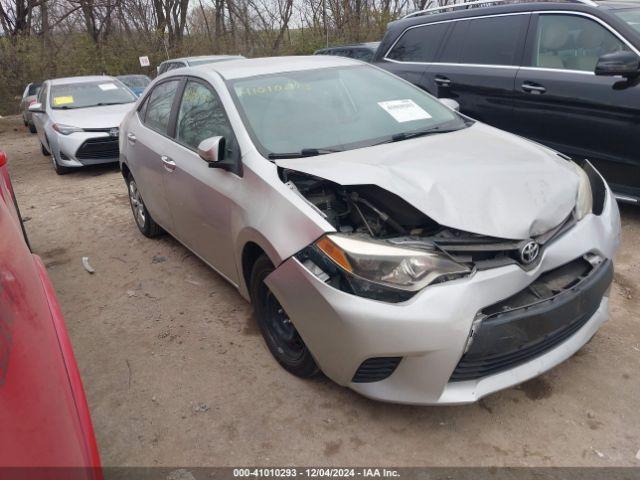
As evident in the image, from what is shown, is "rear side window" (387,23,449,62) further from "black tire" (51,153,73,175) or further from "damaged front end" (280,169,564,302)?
"black tire" (51,153,73,175)

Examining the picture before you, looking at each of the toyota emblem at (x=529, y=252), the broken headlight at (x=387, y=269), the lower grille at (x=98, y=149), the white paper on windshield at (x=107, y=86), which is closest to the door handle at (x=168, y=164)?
the broken headlight at (x=387, y=269)

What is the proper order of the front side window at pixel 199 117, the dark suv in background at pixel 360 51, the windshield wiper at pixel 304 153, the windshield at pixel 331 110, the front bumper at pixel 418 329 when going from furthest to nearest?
the dark suv in background at pixel 360 51 → the front side window at pixel 199 117 → the windshield at pixel 331 110 → the windshield wiper at pixel 304 153 → the front bumper at pixel 418 329

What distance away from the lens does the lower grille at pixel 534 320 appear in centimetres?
218

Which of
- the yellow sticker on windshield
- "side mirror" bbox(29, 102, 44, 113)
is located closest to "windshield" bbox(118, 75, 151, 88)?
the yellow sticker on windshield

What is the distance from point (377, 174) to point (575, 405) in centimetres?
143

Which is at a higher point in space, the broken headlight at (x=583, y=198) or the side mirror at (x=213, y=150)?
the side mirror at (x=213, y=150)

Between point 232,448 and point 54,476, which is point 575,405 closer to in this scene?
point 232,448

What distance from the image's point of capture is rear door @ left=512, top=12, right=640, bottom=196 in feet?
13.6

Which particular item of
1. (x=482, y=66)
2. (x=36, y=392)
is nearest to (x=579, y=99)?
(x=482, y=66)

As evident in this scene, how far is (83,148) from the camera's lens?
26.8 feet

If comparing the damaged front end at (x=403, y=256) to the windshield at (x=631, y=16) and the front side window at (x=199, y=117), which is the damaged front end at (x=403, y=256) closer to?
the front side window at (x=199, y=117)

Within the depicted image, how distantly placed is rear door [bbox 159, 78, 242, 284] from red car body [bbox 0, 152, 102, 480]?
53.2 inches

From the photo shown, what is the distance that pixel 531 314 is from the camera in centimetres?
222

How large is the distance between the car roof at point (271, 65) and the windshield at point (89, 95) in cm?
615
